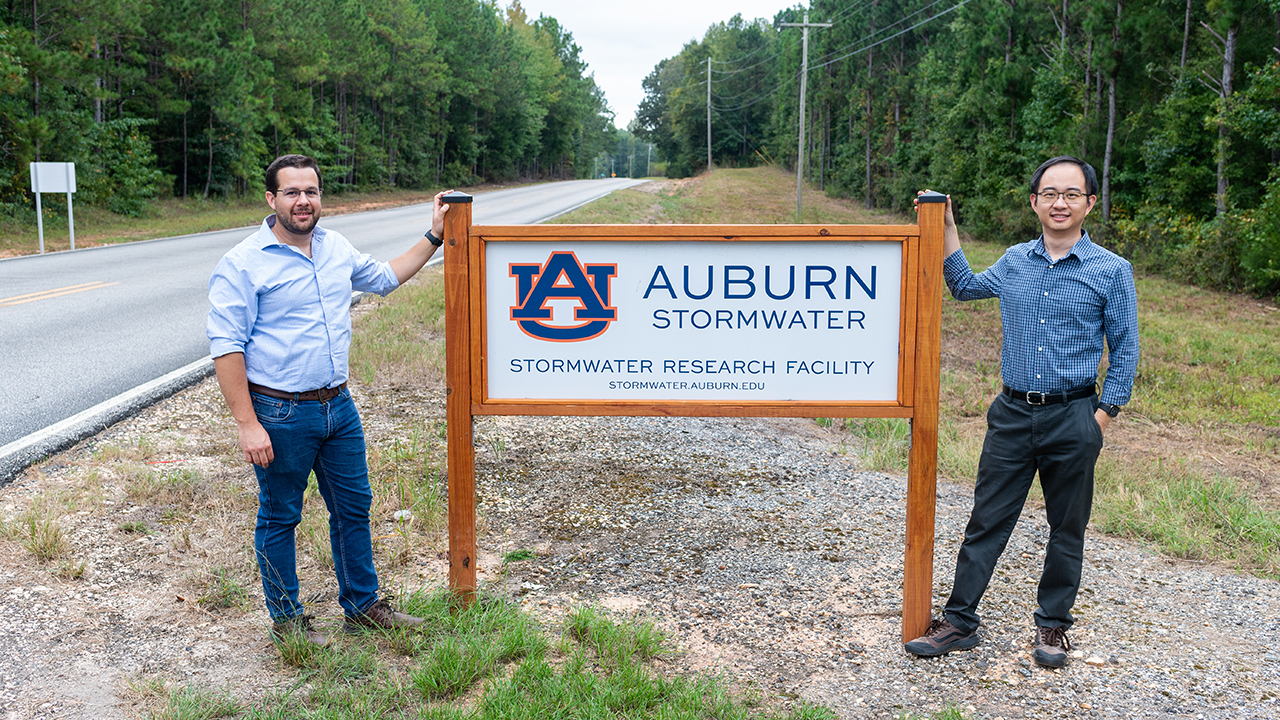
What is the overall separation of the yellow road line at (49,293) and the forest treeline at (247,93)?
9548 mm

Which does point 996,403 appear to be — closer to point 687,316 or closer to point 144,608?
point 687,316

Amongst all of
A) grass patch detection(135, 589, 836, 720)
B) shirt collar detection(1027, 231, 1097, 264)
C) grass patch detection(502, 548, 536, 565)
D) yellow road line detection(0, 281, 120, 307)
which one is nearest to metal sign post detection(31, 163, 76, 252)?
yellow road line detection(0, 281, 120, 307)

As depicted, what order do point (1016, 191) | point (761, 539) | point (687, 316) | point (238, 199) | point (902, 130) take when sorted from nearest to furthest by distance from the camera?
point (687, 316), point (761, 539), point (1016, 191), point (238, 199), point (902, 130)

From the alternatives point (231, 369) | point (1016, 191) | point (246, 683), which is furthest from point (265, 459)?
point (1016, 191)

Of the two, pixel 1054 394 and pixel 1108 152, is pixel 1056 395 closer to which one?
pixel 1054 394

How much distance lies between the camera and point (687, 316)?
3.55 meters

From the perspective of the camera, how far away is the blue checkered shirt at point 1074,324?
3201mm

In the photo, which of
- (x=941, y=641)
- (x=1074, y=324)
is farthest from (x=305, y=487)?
(x=1074, y=324)

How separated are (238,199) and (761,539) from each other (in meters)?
33.0

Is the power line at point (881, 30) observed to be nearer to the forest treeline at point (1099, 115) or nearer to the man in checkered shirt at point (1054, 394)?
the forest treeline at point (1099, 115)

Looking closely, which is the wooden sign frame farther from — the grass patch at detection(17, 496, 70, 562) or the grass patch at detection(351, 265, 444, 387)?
the grass patch at detection(351, 265, 444, 387)

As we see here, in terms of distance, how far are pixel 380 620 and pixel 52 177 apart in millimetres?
18485

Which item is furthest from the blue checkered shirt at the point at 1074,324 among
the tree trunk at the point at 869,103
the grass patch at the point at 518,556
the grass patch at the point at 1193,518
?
the tree trunk at the point at 869,103

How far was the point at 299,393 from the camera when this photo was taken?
10.3 ft
